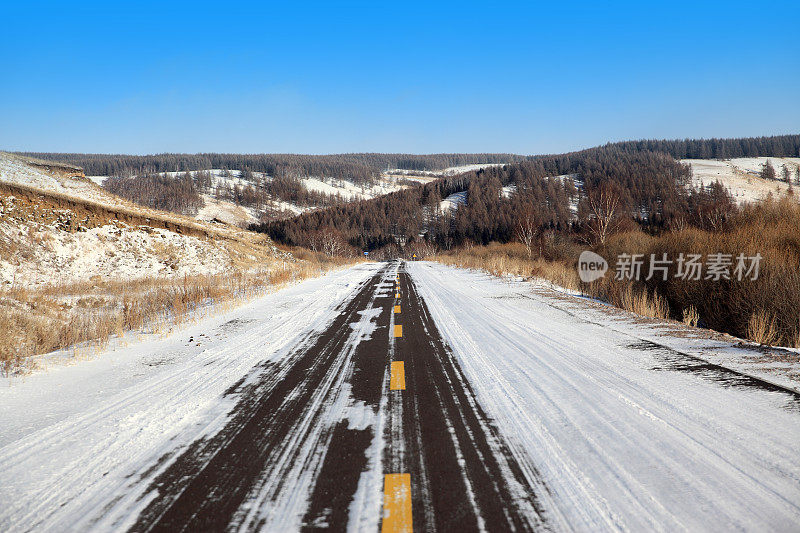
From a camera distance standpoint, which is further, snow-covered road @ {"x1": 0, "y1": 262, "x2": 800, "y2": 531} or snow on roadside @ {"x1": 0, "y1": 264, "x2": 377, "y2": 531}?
snow on roadside @ {"x1": 0, "y1": 264, "x2": 377, "y2": 531}

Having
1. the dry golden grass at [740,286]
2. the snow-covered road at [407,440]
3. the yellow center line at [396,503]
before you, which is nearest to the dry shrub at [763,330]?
the dry golden grass at [740,286]

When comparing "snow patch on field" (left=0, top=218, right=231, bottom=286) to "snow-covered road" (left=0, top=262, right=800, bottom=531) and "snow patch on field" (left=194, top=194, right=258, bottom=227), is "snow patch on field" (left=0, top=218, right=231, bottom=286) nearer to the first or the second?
"snow-covered road" (left=0, top=262, right=800, bottom=531)

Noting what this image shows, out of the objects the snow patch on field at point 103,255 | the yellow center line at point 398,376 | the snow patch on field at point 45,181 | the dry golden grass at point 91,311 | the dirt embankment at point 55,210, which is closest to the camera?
the yellow center line at point 398,376

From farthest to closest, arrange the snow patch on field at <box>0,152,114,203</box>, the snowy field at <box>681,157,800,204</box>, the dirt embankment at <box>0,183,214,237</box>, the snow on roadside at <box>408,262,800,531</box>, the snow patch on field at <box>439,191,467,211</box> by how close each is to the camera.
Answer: the snow patch on field at <box>439,191,467,211</box> → the snowy field at <box>681,157,800,204</box> → the snow patch on field at <box>0,152,114,203</box> → the dirt embankment at <box>0,183,214,237</box> → the snow on roadside at <box>408,262,800,531</box>

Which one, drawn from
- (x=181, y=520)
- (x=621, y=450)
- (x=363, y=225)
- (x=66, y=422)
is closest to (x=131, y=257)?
(x=66, y=422)

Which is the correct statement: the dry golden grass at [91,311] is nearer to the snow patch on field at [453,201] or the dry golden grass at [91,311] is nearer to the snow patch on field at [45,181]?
the snow patch on field at [45,181]

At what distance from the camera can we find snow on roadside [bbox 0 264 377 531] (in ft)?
7.78

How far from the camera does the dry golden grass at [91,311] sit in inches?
256

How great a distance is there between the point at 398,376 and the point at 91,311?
10584mm

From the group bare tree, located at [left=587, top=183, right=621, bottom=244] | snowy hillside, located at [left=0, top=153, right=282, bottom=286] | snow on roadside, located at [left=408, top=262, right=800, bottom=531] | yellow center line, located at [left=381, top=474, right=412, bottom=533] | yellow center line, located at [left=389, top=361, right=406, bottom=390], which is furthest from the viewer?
bare tree, located at [left=587, top=183, right=621, bottom=244]

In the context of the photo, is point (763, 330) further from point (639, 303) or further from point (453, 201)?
point (453, 201)

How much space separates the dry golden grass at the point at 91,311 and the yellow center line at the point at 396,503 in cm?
564

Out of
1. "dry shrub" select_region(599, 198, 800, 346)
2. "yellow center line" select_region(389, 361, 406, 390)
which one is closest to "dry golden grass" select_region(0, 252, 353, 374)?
"yellow center line" select_region(389, 361, 406, 390)

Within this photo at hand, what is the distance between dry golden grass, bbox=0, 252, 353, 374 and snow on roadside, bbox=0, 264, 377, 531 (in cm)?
118
